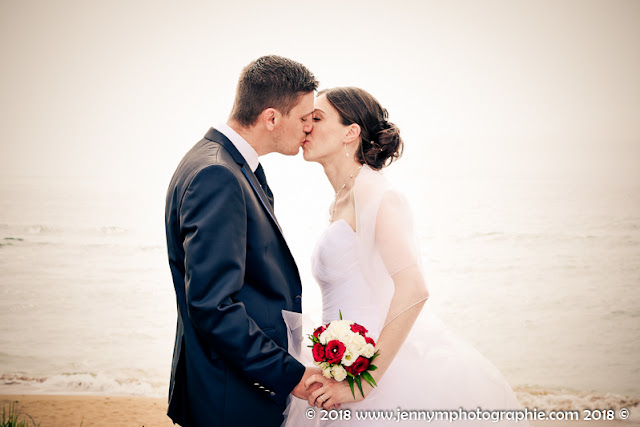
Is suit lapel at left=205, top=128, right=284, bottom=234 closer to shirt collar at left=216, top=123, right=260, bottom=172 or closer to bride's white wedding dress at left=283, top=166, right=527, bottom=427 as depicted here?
shirt collar at left=216, top=123, right=260, bottom=172

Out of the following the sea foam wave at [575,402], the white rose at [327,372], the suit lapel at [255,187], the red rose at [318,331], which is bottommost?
the sea foam wave at [575,402]

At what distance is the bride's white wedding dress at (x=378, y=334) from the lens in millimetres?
1967

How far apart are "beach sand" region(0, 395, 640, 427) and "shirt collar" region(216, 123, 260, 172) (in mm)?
3115

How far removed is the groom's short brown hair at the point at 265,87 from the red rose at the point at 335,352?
0.89m

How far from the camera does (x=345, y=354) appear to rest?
1.72 metres

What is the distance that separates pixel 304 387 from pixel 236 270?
52 centimetres

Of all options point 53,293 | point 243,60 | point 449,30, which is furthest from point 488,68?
point 53,293

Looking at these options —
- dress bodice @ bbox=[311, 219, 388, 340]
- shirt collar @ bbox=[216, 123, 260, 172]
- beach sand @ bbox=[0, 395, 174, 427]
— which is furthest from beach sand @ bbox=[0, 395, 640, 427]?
shirt collar @ bbox=[216, 123, 260, 172]

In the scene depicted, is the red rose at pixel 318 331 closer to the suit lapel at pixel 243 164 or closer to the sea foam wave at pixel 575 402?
the suit lapel at pixel 243 164

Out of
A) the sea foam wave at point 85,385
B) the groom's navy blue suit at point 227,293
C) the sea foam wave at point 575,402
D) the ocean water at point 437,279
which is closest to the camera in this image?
the groom's navy blue suit at point 227,293

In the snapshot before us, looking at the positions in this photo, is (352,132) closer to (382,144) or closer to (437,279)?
(382,144)

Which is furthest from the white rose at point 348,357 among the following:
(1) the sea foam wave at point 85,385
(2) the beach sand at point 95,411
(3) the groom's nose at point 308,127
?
(1) the sea foam wave at point 85,385

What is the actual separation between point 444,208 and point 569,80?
5.15 m

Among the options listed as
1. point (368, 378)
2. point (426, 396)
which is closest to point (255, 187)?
point (368, 378)
